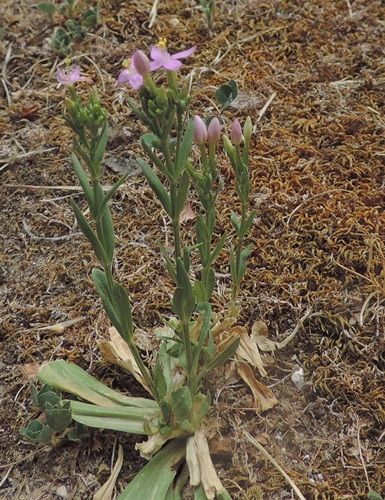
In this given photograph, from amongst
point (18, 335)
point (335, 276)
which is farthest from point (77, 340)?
point (335, 276)

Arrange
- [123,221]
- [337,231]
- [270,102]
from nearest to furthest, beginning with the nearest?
[337,231], [123,221], [270,102]

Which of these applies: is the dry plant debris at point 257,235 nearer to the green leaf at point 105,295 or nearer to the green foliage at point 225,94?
the green foliage at point 225,94

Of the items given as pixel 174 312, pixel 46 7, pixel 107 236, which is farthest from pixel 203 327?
pixel 46 7

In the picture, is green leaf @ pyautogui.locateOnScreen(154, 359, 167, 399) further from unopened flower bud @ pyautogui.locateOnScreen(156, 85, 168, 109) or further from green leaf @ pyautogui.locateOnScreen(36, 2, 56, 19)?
green leaf @ pyautogui.locateOnScreen(36, 2, 56, 19)

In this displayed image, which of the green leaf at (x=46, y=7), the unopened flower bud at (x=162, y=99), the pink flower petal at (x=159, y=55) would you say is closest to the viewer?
the unopened flower bud at (x=162, y=99)

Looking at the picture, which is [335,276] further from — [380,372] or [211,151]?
[211,151]

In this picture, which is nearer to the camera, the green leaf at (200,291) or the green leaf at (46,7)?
the green leaf at (200,291)

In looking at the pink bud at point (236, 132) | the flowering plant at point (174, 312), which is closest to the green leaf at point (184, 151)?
the flowering plant at point (174, 312)

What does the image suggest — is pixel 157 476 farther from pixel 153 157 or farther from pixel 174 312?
pixel 153 157
